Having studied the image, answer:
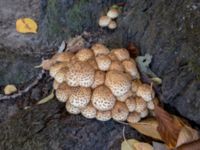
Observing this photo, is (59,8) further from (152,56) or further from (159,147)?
(159,147)

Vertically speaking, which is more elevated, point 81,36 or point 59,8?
point 59,8

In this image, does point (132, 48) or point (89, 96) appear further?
point (132, 48)

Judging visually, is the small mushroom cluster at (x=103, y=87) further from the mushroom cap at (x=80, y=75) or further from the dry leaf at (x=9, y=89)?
the dry leaf at (x=9, y=89)

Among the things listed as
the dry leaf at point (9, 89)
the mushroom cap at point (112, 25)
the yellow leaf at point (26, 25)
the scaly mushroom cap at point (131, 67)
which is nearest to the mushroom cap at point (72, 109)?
the scaly mushroom cap at point (131, 67)

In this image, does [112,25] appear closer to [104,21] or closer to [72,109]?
[104,21]

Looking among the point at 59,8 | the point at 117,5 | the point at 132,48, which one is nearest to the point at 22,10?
the point at 59,8

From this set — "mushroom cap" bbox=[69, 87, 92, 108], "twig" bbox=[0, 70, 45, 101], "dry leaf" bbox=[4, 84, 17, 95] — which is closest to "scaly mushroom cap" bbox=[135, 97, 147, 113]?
"mushroom cap" bbox=[69, 87, 92, 108]
